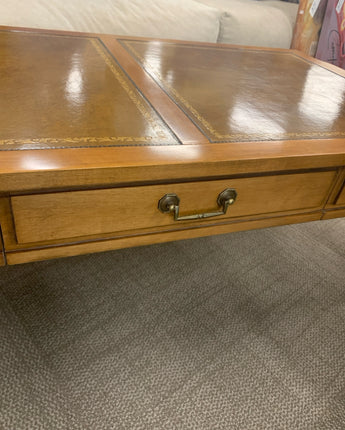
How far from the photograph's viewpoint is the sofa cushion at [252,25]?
1.50 meters

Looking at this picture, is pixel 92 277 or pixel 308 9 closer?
pixel 92 277

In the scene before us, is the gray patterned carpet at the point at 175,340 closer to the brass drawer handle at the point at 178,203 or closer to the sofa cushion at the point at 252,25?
the brass drawer handle at the point at 178,203

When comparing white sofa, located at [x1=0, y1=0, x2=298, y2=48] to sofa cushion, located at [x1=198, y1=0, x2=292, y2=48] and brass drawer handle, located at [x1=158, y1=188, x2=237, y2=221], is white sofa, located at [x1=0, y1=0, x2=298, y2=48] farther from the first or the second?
brass drawer handle, located at [x1=158, y1=188, x2=237, y2=221]

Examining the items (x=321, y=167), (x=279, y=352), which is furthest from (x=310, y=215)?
(x=279, y=352)

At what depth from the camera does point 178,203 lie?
542 mm

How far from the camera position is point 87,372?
0.76 m

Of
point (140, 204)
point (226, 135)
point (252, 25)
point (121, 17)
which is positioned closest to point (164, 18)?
point (121, 17)

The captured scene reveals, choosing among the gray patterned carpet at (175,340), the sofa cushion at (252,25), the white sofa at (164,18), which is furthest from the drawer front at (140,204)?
the sofa cushion at (252,25)

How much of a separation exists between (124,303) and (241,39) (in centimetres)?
127

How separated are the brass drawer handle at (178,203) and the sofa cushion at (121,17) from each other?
99 centimetres

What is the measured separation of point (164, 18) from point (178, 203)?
1.14m

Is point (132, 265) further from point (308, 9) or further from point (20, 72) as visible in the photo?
point (308, 9)

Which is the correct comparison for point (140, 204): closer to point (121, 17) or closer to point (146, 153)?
point (146, 153)

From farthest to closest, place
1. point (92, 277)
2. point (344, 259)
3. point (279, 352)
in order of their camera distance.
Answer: point (344, 259), point (92, 277), point (279, 352)
